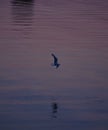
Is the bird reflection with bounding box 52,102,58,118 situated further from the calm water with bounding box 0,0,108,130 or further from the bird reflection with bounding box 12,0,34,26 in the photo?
the bird reflection with bounding box 12,0,34,26

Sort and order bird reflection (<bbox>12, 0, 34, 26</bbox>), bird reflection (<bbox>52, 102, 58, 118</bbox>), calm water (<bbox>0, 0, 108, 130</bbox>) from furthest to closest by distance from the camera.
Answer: bird reflection (<bbox>12, 0, 34, 26</bbox>)
bird reflection (<bbox>52, 102, 58, 118</bbox>)
calm water (<bbox>0, 0, 108, 130</bbox>)

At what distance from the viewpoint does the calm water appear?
295 inches

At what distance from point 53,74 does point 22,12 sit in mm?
9056

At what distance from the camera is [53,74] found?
963 centimetres

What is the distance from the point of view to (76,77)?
952cm

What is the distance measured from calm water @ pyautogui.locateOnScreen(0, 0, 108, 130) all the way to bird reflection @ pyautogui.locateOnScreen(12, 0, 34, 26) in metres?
0.04

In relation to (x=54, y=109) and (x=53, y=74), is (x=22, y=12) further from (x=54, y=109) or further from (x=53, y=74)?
(x=54, y=109)

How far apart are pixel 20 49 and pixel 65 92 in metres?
3.22

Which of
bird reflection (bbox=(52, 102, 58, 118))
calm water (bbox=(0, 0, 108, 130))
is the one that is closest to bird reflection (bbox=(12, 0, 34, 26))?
calm water (bbox=(0, 0, 108, 130))

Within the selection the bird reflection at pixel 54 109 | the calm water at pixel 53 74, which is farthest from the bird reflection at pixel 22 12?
the bird reflection at pixel 54 109

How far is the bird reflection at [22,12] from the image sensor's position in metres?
16.0

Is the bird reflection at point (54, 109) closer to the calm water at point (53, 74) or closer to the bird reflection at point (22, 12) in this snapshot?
the calm water at point (53, 74)

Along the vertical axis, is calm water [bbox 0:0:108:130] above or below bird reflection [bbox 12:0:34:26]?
below

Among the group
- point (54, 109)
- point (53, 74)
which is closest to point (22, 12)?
point (53, 74)
